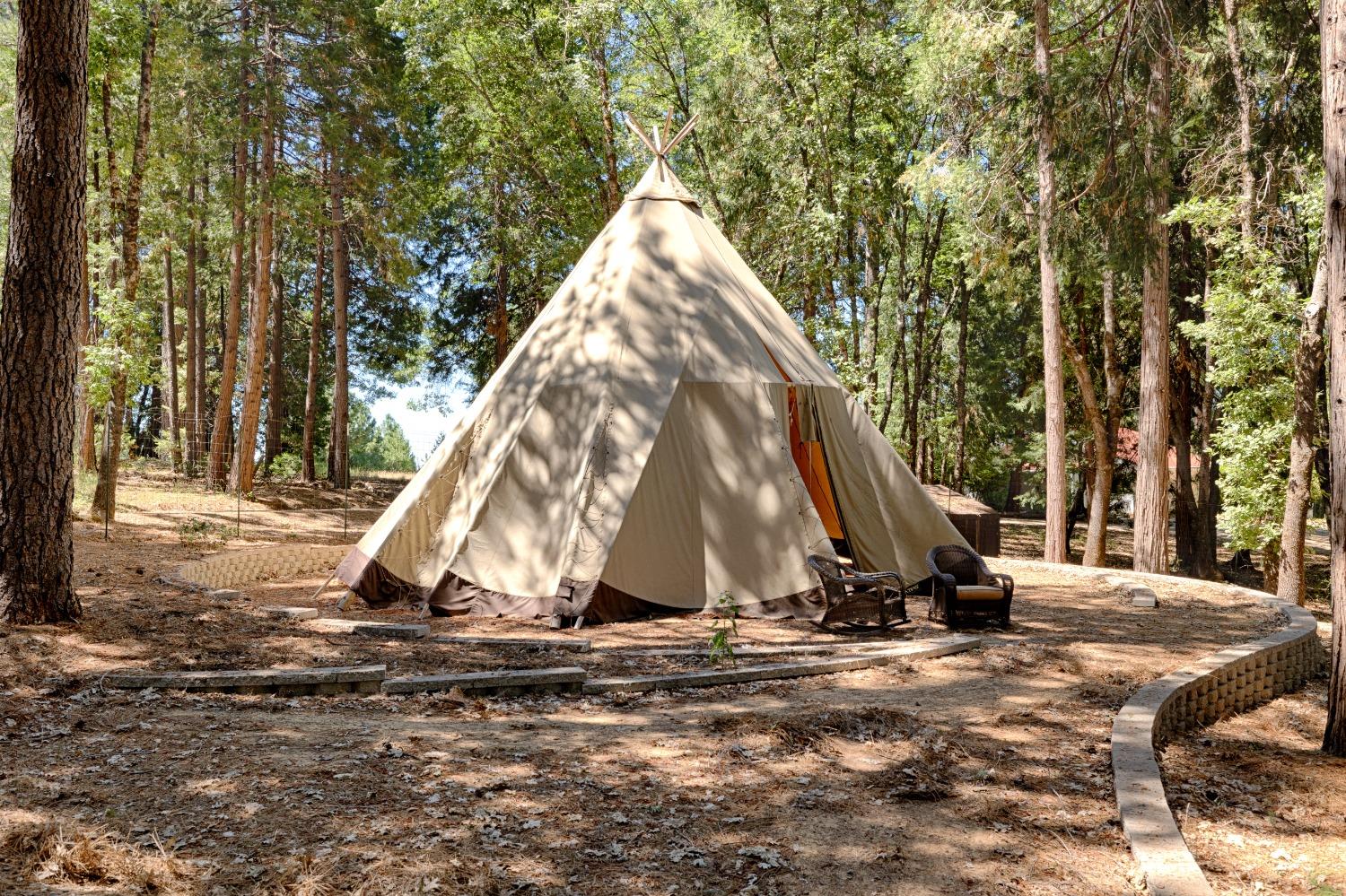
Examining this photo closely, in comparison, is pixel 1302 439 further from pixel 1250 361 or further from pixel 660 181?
pixel 660 181

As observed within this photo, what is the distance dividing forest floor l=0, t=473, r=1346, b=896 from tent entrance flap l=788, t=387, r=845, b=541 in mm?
3581

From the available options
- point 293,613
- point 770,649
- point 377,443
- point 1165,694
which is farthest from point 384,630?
point 377,443

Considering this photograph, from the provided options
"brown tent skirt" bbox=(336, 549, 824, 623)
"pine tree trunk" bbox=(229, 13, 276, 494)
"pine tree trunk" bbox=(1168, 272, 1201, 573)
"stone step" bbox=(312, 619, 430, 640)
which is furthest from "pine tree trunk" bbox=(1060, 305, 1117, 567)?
"pine tree trunk" bbox=(229, 13, 276, 494)

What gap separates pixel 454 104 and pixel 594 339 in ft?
39.4

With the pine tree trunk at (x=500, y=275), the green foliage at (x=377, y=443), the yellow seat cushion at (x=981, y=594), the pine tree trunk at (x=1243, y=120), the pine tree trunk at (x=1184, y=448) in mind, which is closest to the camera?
the yellow seat cushion at (x=981, y=594)

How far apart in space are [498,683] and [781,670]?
5.89 ft

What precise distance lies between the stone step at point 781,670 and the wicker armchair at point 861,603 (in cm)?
57

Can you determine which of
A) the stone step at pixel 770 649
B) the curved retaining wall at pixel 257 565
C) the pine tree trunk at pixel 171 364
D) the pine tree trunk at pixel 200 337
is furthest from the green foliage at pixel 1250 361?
the pine tree trunk at pixel 171 364

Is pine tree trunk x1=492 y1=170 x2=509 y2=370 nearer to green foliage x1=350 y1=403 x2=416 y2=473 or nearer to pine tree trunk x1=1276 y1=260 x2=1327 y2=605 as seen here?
pine tree trunk x1=1276 y1=260 x2=1327 y2=605

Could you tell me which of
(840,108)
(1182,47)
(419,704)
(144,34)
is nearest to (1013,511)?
(840,108)

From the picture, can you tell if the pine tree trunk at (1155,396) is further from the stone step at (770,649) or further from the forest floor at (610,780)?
the stone step at (770,649)

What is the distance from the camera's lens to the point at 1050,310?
43.8 feet

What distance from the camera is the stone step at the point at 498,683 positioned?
5625 mm

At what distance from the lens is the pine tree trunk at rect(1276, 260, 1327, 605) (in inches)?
478
